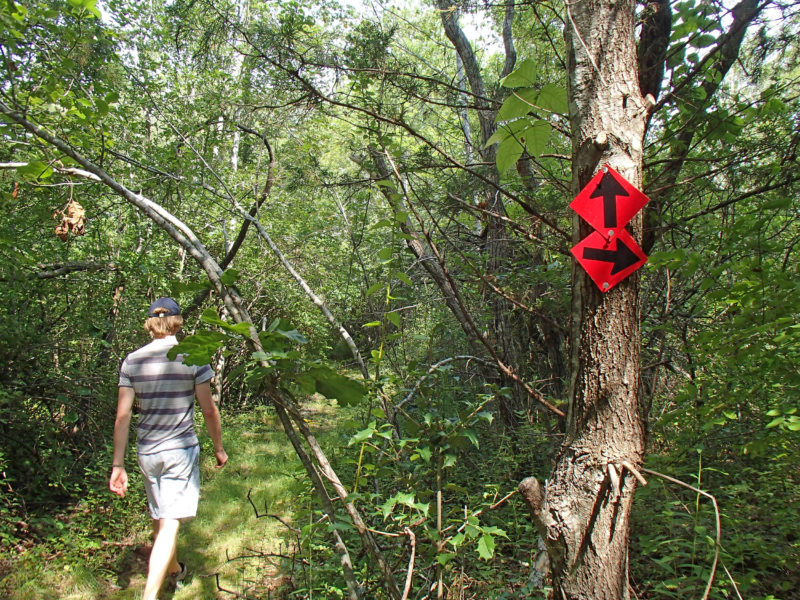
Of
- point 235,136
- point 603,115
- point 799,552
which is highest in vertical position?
point 235,136

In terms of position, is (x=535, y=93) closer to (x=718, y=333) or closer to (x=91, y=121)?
Result: (x=718, y=333)

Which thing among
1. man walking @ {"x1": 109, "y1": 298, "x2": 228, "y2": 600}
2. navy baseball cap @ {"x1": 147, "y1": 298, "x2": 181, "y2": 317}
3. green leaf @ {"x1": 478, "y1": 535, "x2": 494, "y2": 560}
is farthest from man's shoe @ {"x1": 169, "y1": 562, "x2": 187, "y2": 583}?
green leaf @ {"x1": 478, "y1": 535, "x2": 494, "y2": 560}

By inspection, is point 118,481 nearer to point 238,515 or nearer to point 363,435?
point 238,515

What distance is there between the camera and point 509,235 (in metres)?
4.28

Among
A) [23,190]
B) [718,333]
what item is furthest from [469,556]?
[23,190]

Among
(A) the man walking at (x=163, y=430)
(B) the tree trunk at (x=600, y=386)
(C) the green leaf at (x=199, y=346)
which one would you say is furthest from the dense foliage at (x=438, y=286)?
(A) the man walking at (x=163, y=430)

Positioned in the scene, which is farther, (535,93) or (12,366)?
(12,366)

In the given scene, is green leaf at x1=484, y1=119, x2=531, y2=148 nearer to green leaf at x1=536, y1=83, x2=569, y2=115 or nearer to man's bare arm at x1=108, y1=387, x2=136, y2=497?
green leaf at x1=536, y1=83, x2=569, y2=115

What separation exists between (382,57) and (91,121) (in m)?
2.31

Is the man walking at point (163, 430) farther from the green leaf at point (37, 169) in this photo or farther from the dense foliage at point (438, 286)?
the green leaf at point (37, 169)

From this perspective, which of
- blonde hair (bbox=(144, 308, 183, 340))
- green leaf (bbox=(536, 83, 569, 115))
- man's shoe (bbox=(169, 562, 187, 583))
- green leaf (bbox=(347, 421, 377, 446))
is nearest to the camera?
green leaf (bbox=(536, 83, 569, 115))

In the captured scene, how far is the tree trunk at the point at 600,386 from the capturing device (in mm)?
1240

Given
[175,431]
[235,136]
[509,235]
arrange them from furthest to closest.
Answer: [235,136] < [509,235] < [175,431]

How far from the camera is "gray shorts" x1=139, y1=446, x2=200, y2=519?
9.08ft
